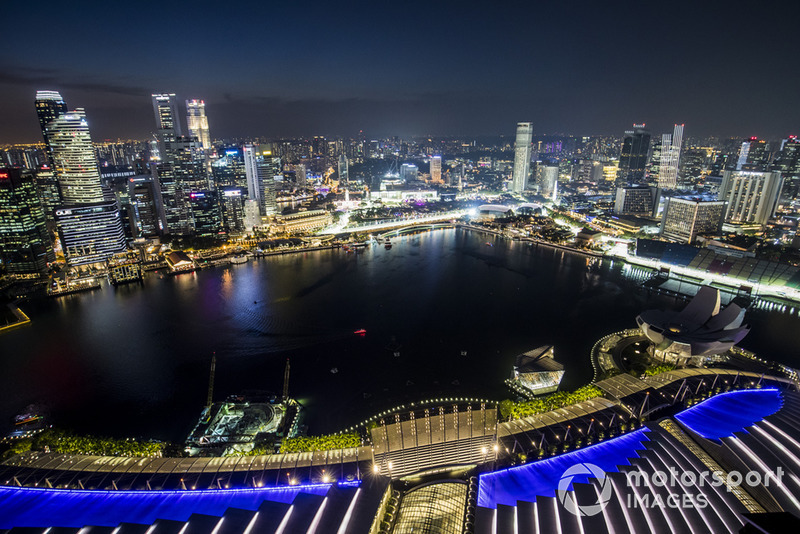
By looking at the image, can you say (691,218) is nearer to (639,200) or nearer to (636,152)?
(639,200)

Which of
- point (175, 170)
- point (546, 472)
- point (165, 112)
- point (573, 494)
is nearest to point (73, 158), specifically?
point (175, 170)

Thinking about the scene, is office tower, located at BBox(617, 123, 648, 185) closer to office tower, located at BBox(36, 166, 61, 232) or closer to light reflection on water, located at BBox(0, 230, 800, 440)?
light reflection on water, located at BBox(0, 230, 800, 440)

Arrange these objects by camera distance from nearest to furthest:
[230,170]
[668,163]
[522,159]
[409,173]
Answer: [230,170] < [668,163] < [522,159] < [409,173]

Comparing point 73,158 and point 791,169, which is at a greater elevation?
point 73,158

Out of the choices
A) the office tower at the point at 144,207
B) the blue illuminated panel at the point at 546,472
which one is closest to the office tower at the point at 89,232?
the office tower at the point at 144,207

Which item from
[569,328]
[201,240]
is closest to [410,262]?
[569,328]

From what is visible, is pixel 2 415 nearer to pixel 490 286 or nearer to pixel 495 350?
pixel 495 350
